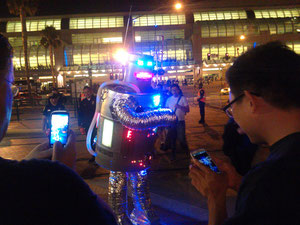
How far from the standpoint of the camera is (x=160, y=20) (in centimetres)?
5381

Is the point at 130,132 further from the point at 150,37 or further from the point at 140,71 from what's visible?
the point at 150,37

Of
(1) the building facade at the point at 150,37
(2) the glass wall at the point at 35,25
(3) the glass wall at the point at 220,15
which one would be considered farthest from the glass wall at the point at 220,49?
(2) the glass wall at the point at 35,25

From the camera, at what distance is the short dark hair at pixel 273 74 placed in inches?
41.6

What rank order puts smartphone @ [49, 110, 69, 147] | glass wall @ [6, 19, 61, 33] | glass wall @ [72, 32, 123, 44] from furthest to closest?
glass wall @ [6, 19, 61, 33] → glass wall @ [72, 32, 123, 44] → smartphone @ [49, 110, 69, 147]

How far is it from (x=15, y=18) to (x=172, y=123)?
63446 millimetres

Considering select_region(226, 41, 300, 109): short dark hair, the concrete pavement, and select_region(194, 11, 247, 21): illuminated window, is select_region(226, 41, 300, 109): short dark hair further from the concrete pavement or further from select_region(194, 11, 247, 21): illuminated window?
select_region(194, 11, 247, 21): illuminated window

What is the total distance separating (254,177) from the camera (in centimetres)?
92

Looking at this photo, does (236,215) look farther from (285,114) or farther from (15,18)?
(15,18)

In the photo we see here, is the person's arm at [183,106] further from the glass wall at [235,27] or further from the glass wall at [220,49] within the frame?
the glass wall at [235,27]

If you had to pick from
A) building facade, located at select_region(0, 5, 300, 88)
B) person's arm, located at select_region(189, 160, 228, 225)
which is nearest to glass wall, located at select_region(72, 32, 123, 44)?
building facade, located at select_region(0, 5, 300, 88)

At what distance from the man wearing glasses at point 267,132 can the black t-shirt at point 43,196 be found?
0.52 m

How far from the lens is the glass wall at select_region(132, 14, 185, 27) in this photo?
53594mm

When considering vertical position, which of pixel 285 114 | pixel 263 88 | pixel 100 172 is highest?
pixel 263 88

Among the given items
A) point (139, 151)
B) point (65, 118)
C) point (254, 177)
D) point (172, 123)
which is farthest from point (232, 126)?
point (254, 177)
